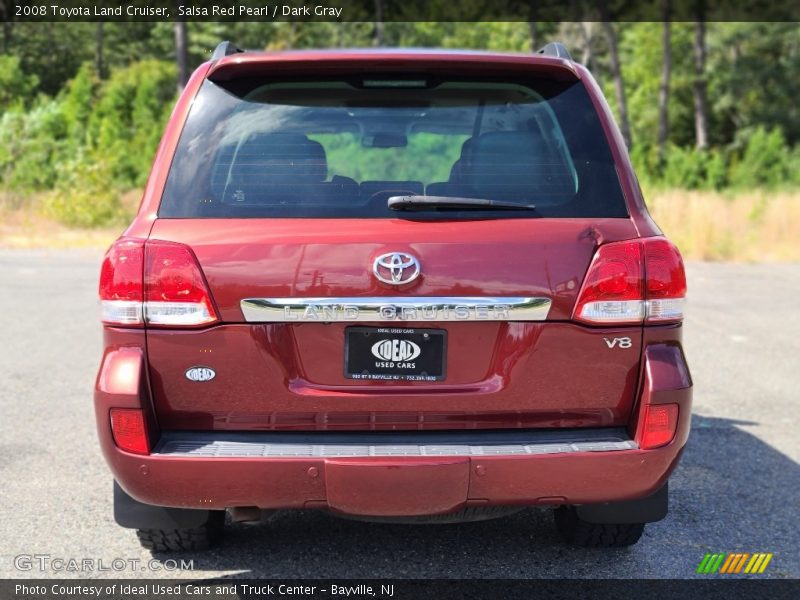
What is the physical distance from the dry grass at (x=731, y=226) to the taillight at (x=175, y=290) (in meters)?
15.6

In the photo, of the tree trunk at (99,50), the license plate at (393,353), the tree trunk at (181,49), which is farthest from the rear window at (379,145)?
the tree trunk at (99,50)

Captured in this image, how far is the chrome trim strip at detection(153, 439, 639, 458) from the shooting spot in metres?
3.07

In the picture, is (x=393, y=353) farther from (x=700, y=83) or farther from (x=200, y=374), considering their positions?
(x=700, y=83)

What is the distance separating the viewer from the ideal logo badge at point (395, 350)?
3.15 meters

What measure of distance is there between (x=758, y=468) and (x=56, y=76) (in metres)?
60.5

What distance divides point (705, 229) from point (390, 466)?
16187mm

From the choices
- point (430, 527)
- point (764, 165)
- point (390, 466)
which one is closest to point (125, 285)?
point (390, 466)

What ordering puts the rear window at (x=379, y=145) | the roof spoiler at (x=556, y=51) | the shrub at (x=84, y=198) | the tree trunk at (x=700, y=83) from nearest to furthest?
the rear window at (x=379, y=145) < the roof spoiler at (x=556, y=51) < the shrub at (x=84, y=198) < the tree trunk at (x=700, y=83)

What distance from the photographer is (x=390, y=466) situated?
9.98ft

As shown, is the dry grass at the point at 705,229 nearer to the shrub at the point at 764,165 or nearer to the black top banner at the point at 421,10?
the shrub at the point at 764,165

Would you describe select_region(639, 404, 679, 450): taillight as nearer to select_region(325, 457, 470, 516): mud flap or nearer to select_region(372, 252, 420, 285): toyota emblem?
select_region(325, 457, 470, 516): mud flap

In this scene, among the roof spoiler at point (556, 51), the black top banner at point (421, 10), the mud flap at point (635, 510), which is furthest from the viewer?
the black top banner at point (421, 10)

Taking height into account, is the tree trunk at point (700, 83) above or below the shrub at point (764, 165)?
above
